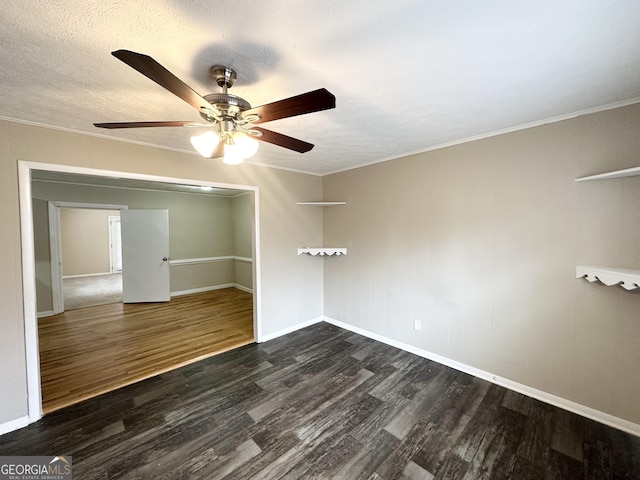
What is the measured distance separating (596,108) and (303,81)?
7.34ft

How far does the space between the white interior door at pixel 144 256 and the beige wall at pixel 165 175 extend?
3.17 metres

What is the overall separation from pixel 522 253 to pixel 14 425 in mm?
4496

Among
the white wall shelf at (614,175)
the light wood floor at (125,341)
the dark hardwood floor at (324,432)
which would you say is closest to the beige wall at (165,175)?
the light wood floor at (125,341)

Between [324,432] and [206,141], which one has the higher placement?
[206,141]

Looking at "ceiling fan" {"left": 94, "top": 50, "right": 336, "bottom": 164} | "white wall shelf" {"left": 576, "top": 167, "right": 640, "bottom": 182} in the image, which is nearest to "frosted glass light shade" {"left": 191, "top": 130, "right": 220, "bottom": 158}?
"ceiling fan" {"left": 94, "top": 50, "right": 336, "bottom": 164}

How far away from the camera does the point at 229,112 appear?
1.32m

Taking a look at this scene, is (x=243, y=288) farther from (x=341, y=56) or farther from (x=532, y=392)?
(x=341, y=56)

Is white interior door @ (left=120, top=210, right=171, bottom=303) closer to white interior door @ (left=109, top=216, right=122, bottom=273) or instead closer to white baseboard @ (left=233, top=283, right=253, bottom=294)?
white baseboard @ (left=233, top=283, right=253, bottom=294)

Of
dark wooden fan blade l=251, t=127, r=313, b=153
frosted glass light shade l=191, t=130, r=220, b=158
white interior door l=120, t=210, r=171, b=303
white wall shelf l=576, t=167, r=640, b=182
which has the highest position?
dark wooden fan blade l=251, t=127, r=313, b=153

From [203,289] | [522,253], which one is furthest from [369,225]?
[203,289]

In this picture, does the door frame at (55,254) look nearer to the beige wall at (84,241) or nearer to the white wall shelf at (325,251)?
the beige wall at (84,241)

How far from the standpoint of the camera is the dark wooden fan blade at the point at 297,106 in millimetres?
1059

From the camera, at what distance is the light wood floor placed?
256 cm

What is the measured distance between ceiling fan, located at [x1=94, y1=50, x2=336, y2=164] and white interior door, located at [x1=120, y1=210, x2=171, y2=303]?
181 inches
